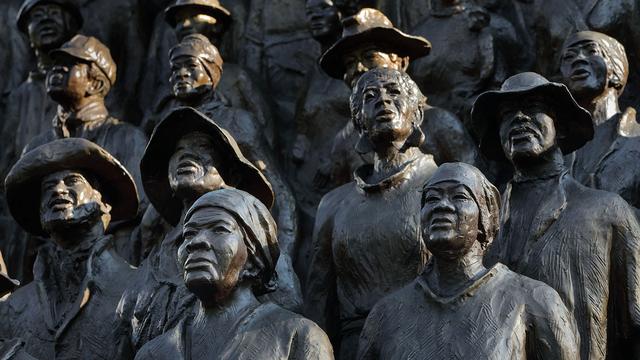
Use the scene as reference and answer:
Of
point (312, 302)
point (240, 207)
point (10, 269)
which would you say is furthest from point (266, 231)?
point (10, 269)

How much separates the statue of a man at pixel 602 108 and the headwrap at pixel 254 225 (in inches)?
90.2

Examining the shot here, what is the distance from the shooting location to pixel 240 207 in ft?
43.3

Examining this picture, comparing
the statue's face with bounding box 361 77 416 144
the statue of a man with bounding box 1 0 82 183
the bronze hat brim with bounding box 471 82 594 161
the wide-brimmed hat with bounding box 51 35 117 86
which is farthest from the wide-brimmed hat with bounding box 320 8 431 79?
the statue of a man with bounding box 1 0 82 183

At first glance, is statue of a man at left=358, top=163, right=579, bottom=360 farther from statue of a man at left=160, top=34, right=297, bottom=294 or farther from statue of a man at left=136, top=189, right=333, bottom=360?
statue of a man at left=160, top=34, right=297, bottom=294

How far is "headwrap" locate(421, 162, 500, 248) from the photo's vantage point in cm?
1293

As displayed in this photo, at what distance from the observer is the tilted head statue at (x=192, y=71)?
16.5 metres

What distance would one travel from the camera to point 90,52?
17031 millimetres

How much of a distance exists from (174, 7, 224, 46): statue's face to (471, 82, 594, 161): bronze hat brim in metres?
3.18

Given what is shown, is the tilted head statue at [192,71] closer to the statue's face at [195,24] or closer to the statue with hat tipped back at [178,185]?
the statue's face at [195,24]

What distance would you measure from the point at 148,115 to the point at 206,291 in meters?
4.66

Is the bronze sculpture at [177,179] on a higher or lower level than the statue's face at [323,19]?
higher

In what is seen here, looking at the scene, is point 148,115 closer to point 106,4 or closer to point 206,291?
point 106,4

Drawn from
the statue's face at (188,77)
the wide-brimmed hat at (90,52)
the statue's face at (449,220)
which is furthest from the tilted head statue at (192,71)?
the statue's face at (449,220)

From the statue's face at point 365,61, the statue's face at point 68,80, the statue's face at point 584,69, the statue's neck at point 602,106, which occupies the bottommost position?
the statue's face at point 68,80
